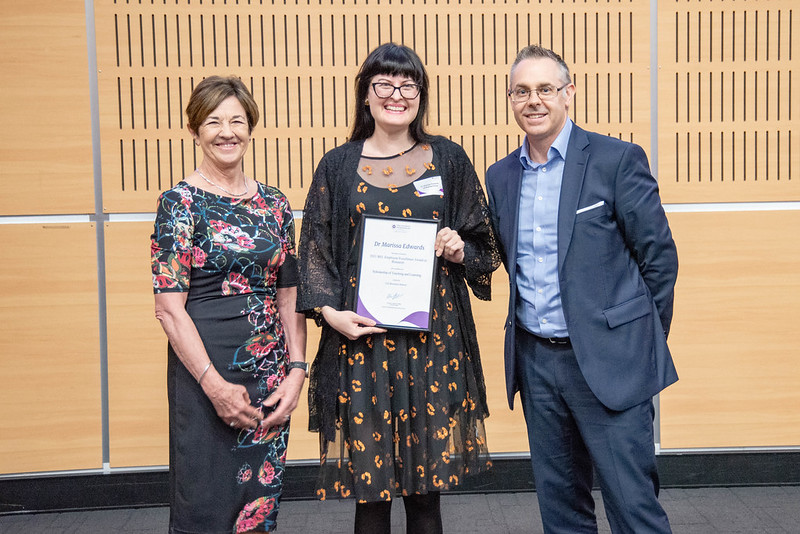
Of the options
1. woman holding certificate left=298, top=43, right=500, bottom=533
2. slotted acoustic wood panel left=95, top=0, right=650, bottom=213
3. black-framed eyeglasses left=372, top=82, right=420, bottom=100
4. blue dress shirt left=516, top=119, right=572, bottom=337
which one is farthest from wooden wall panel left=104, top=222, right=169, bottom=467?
blue dress shirt left=516, top=119, right=572, bottom=337

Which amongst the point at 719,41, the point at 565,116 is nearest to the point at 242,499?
the point at 565,116

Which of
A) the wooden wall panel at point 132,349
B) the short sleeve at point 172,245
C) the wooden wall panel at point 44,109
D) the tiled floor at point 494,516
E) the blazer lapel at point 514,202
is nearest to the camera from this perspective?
the short sleeve at point 172,245

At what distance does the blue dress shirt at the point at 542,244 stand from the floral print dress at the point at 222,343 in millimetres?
816

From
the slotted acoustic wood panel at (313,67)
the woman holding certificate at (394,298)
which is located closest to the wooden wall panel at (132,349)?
the slotted acoustic wood panel at (313,67)

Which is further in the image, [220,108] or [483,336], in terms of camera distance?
[483,336]

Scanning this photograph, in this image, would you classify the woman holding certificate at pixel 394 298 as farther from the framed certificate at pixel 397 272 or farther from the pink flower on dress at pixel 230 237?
the pink flower on dress at pixel 230 237

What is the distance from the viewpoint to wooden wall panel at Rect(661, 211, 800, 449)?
387 centimetres

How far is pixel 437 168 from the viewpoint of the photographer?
7.53 ft

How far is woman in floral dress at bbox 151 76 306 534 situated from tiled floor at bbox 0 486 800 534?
1393 millimetres

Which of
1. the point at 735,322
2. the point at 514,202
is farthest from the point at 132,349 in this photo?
the point at 735,322

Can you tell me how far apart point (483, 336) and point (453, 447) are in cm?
163

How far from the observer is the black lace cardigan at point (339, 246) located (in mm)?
2273

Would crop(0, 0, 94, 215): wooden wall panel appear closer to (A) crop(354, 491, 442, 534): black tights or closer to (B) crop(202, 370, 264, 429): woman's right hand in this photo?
(B) crop(202, 370, 264, 429): woman's right hand

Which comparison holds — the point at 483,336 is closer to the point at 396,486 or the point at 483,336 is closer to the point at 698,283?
the point at 698,283
